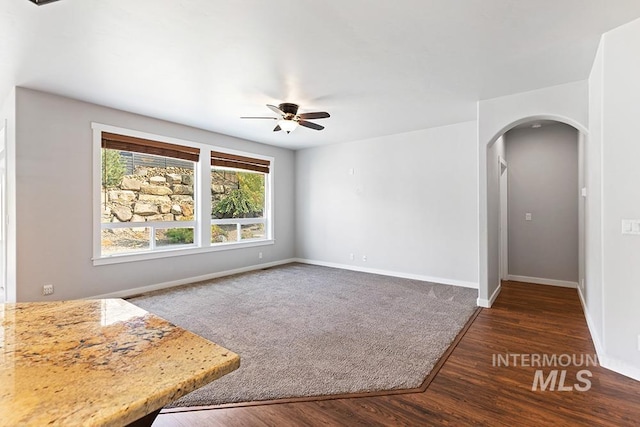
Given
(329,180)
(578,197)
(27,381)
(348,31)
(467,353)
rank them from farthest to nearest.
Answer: (329,180), (578,197), (467,353), (348,31), (27,381)

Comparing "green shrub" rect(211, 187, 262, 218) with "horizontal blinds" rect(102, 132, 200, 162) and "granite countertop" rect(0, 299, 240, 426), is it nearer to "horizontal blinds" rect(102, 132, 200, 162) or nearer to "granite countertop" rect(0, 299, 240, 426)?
"horizontal blinds" rect(102, 132, 200, 162)

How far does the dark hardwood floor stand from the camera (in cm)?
188

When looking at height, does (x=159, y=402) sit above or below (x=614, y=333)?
above

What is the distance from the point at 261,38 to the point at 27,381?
2.60m

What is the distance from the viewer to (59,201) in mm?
3812

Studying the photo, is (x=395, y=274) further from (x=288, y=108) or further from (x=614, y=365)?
(x=288, y=108)

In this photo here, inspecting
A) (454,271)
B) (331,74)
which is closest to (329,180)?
(454,271)

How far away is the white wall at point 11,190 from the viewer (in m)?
3.50

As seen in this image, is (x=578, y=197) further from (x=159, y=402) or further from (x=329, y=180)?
(x=159, y=402)

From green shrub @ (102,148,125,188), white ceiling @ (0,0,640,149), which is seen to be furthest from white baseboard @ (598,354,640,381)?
green shrub @ (102,148,125,188)

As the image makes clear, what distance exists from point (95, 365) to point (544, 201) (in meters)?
6.16

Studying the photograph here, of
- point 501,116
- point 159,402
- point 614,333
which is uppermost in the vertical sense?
point 501,116

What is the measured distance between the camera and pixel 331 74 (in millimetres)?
3205

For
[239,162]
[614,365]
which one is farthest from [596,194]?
[239,162]
